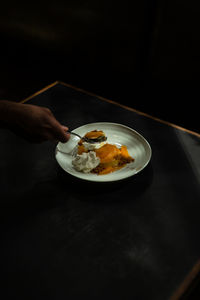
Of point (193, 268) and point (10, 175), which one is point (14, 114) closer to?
point (10, 175)

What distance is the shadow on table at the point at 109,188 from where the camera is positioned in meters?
1.11

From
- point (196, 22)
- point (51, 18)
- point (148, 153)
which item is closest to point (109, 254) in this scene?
point (148, 153)

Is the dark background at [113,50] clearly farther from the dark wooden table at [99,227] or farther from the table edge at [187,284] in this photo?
the table edge at [187,284]

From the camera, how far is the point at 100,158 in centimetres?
120

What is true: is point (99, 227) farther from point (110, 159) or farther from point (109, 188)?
point (110, 159)

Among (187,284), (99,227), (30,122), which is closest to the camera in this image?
(187,284)

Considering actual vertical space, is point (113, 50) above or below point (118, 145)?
above

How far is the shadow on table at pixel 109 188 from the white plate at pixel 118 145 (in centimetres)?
3

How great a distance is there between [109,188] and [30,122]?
1.25 ft

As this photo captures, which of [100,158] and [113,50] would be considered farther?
[113,50]

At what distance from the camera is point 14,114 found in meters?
1.14

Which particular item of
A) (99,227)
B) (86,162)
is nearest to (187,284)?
(99,227)

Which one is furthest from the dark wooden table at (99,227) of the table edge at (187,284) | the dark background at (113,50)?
the dark background at (113,50)

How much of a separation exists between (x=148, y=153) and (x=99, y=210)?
0.32 meters
